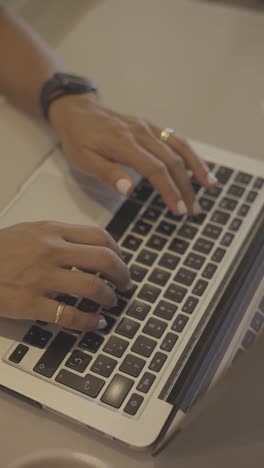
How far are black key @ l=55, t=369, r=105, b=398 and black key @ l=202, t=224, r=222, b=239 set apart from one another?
224 mm

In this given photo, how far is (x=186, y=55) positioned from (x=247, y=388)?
2.10ft

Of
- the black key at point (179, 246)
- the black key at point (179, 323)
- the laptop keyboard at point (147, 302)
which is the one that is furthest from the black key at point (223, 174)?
the black key at point (179, 323)

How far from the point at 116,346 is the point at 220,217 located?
0.22 m

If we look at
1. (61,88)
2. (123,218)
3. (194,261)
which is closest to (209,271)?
(194,261)

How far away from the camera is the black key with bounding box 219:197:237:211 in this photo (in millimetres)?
690

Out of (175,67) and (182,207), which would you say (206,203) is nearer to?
(182,207)

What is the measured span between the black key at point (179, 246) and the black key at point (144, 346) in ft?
0.41

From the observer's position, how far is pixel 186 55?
0.90 m

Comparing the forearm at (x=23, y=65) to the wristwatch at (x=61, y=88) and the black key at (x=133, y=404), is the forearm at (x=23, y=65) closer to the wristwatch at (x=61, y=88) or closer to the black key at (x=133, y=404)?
the wristwatch at (x=61, y=88)

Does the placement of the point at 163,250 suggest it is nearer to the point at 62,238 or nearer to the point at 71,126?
the point at 62,238

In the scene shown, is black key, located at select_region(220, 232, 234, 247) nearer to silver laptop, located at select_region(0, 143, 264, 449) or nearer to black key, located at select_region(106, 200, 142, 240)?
silver laptop, located at select_region(0, 143, 264, 449)

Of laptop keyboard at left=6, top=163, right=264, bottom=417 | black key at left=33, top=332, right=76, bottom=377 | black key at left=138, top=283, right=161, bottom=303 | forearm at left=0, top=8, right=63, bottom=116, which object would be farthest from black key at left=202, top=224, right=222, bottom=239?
forearm at left=0, top=8, right=63, bottom=116

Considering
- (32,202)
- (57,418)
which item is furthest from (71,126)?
(57,418)

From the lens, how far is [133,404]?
0.52m
